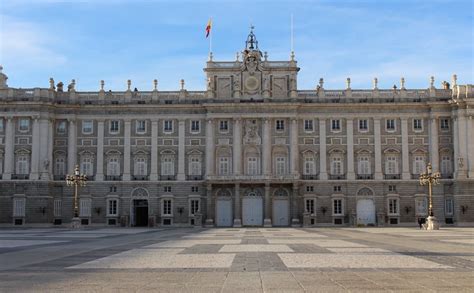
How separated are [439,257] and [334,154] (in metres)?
46.4

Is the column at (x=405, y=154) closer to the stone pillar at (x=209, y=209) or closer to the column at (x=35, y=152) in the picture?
the stone pillar at (x=209, y=209)

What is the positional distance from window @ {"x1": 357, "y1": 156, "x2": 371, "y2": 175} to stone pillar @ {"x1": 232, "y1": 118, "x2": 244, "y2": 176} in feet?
38.9

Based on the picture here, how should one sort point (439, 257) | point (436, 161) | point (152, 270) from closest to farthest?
1. point (152, 270)
2. point (439, 257)
3. point (436, 161)

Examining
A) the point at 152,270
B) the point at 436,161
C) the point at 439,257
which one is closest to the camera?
the point at 152,270

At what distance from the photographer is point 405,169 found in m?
66.9

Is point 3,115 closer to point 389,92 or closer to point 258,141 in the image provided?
point 258,141

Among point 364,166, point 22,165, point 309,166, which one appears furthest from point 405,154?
point 22,165

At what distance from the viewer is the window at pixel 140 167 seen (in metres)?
68.1

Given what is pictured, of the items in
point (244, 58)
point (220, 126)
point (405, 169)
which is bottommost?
point (405, 169)

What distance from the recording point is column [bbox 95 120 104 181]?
67812 mm

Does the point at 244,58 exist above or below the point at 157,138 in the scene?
above

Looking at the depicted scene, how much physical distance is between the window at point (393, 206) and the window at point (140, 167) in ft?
80.3

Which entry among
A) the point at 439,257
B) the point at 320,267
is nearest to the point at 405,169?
the point at 439,257

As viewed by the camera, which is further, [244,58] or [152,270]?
[244,58]
